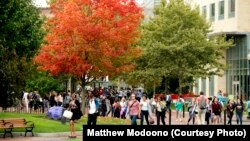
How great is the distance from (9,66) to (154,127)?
2605 cm

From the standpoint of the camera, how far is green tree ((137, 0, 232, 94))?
57.0m

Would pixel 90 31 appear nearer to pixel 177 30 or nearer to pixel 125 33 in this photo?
pixel 125 33

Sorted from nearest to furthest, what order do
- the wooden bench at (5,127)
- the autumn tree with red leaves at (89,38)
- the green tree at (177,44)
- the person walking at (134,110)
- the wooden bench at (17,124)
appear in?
the wooden bench at (5,127) < the wooden bench at (17,124) < the person walking at (134,110) < the autumn tree with red leaves at (89,38) < the green tree at (177,44)

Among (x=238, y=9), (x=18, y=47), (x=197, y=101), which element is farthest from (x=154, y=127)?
(x=238, y=9)

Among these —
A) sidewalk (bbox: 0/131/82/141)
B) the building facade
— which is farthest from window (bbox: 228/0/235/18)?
sidewalk (bbox: 0/131/82/141)

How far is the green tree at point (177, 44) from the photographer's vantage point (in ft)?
187

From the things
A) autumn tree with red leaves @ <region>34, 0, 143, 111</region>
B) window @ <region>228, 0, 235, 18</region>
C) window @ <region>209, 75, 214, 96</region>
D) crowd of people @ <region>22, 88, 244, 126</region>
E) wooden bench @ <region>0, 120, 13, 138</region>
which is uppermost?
window @ <region>228, 0, 235, 18</region>

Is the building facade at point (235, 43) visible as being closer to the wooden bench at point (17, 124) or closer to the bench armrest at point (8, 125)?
the wooden bench at point (17, 124)

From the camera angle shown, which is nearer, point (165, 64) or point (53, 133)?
point (53, 133)

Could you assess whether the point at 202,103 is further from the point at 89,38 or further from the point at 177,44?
the point at 177,44

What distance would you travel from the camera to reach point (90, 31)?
3975 centimetres

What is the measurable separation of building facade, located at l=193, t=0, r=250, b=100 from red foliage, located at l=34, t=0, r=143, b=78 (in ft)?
79.4

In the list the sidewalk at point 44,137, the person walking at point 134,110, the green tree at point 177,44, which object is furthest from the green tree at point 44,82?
the sidewalk at point 44,137

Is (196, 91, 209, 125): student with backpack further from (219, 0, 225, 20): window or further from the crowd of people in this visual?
(219, 0, 225, 20): window
